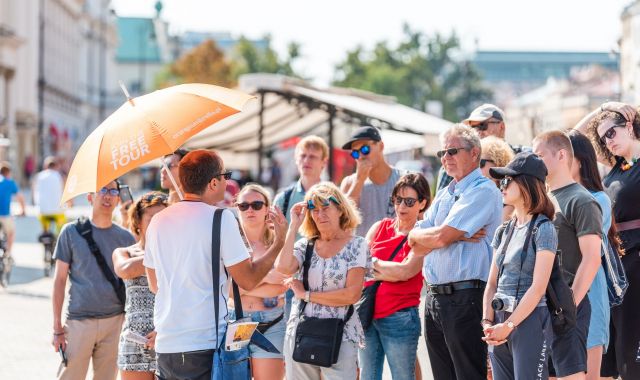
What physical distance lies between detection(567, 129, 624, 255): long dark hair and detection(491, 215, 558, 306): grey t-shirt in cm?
95

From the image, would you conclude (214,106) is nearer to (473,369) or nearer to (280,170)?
(473,369)

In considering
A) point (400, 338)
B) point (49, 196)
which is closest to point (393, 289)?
point (400, 338)

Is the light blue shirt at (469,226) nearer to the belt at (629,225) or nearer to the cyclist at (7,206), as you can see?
the belt at (629,225)

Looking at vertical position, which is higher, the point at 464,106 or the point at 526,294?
the point at 464,106

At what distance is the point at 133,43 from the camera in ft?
537

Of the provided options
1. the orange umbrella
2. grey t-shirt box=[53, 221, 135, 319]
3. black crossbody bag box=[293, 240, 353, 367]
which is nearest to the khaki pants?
grey t-shirt box=[53, 221, 135, 319]

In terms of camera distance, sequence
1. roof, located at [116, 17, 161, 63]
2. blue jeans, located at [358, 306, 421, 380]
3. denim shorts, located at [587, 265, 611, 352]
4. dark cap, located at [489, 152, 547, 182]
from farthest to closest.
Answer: roof, located at [116, 17, 161, 63] < blue jeans, located at [358, 306, 421, 380] < denim shorts, located at [587, 265, 611, 352] < dark cap, located at [489, 152, 547, 182]

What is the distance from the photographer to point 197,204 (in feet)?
20.5

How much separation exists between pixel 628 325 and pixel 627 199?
2.59 feet

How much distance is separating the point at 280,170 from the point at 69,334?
35.6 metres

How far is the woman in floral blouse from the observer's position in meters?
7.17

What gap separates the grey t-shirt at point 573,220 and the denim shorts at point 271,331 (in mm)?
1932

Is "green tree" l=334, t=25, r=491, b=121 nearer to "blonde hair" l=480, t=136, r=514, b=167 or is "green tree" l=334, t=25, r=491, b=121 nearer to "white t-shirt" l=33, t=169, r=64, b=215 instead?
"white t-shirt" l=33, t=169, r=64, b=215

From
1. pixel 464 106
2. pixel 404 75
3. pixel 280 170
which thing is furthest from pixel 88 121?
pixel 280 170
